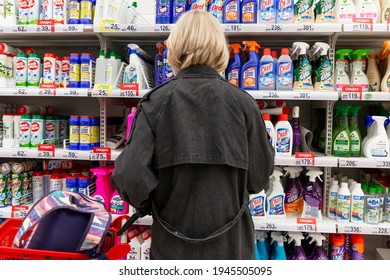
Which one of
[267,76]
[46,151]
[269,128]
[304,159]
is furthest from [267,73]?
[46,151]

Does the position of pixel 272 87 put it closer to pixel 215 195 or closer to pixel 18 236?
pixel 215 195

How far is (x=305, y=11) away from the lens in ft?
6.50

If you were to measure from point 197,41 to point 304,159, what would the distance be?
1.17m

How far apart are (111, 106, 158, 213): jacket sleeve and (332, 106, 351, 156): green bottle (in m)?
1.42

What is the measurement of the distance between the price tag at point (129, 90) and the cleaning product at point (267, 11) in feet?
3.08

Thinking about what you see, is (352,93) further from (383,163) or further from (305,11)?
(305,11)

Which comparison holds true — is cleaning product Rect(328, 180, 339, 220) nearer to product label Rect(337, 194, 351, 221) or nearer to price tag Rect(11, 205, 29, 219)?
product label Rect(337, 194, 351, 221)

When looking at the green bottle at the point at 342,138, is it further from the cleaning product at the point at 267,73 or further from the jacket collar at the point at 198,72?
the jacket collar at the point at 198,72

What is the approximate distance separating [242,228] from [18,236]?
34.4 inches

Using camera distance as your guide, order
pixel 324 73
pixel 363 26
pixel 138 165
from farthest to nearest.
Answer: pixel 324 73, pixel 363 26, pixel 138 165

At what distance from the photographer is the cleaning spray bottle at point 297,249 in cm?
205

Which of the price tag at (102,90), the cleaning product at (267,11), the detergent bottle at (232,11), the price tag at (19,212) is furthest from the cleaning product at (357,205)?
the price tag at (19,212)

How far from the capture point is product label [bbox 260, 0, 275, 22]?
1.97 metres

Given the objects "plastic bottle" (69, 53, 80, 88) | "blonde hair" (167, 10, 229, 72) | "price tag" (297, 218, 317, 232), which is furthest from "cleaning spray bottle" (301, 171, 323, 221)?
"plastic bottle" (69, 53, 80, 88)
